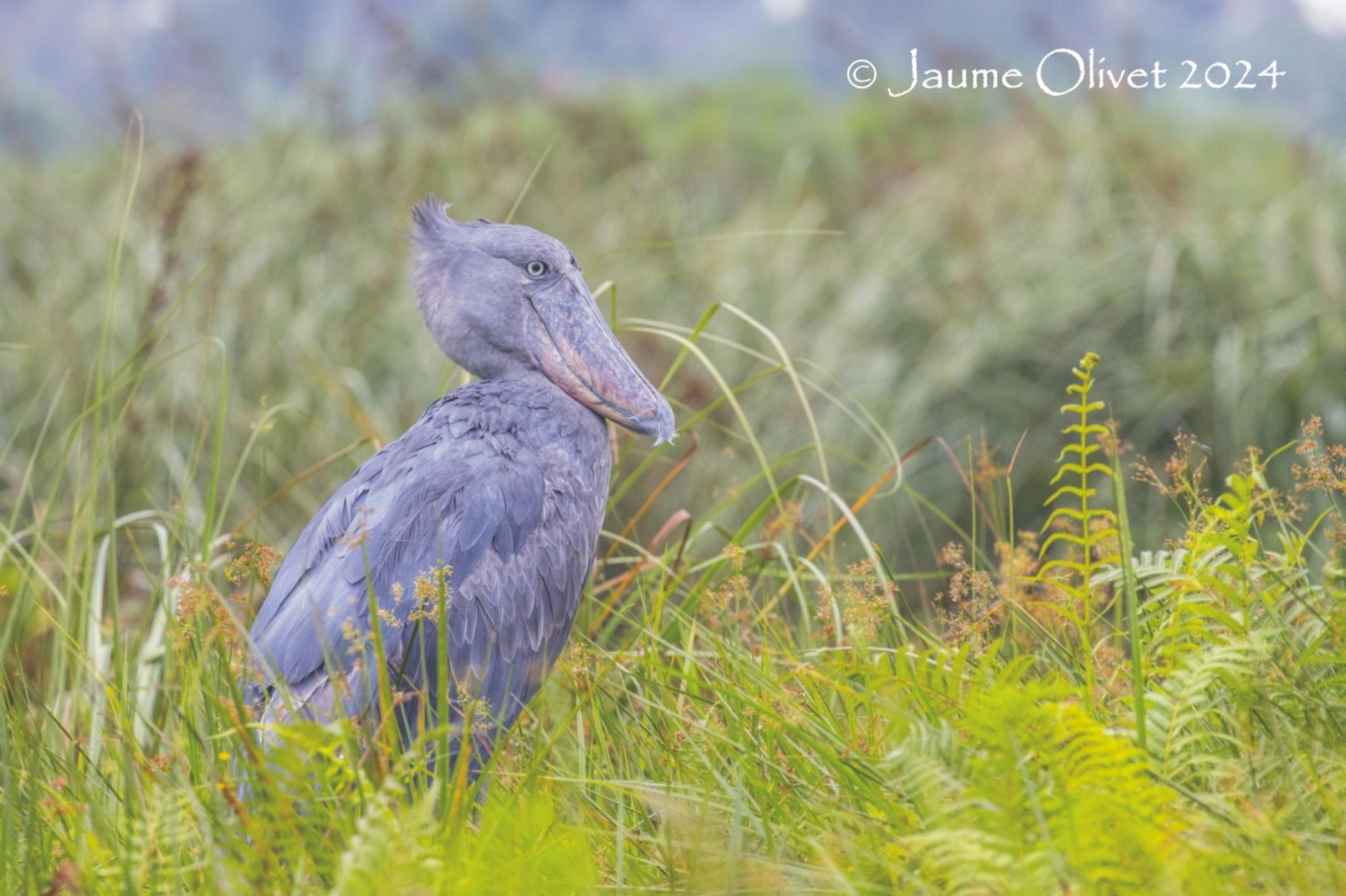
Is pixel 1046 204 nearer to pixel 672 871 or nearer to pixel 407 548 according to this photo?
pixel 407 548

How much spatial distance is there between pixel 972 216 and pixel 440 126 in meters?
2.91

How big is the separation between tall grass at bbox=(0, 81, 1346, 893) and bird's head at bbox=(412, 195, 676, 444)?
0.17m

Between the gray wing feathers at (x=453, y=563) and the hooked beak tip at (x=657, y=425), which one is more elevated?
the hooked beak tip at (x=657, y=425)

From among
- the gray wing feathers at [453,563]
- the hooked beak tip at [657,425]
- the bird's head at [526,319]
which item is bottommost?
the gray wing feathers at [453,563]

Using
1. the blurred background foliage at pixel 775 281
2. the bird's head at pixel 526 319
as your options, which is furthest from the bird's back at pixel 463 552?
the blurred background foliage at pixel 775 281

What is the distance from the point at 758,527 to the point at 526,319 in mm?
1731

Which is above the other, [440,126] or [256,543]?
[440,126]

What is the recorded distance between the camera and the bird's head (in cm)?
279

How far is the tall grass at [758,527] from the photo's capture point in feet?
5.35

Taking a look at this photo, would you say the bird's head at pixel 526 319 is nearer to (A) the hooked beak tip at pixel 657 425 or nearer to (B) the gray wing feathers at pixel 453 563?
(A) the hooked beak tip at pixel 657 425

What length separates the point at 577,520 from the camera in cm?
260

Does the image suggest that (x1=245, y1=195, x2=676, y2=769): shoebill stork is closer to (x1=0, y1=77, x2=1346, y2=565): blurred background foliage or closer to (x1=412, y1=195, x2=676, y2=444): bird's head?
(x1=412, y1=195, x2=676, y2=444): bird's head

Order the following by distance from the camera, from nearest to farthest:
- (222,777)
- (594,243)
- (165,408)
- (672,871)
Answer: (672,871) → (222,777) → (165,408) → (594,243)

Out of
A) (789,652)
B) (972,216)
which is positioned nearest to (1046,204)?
(972,216)
